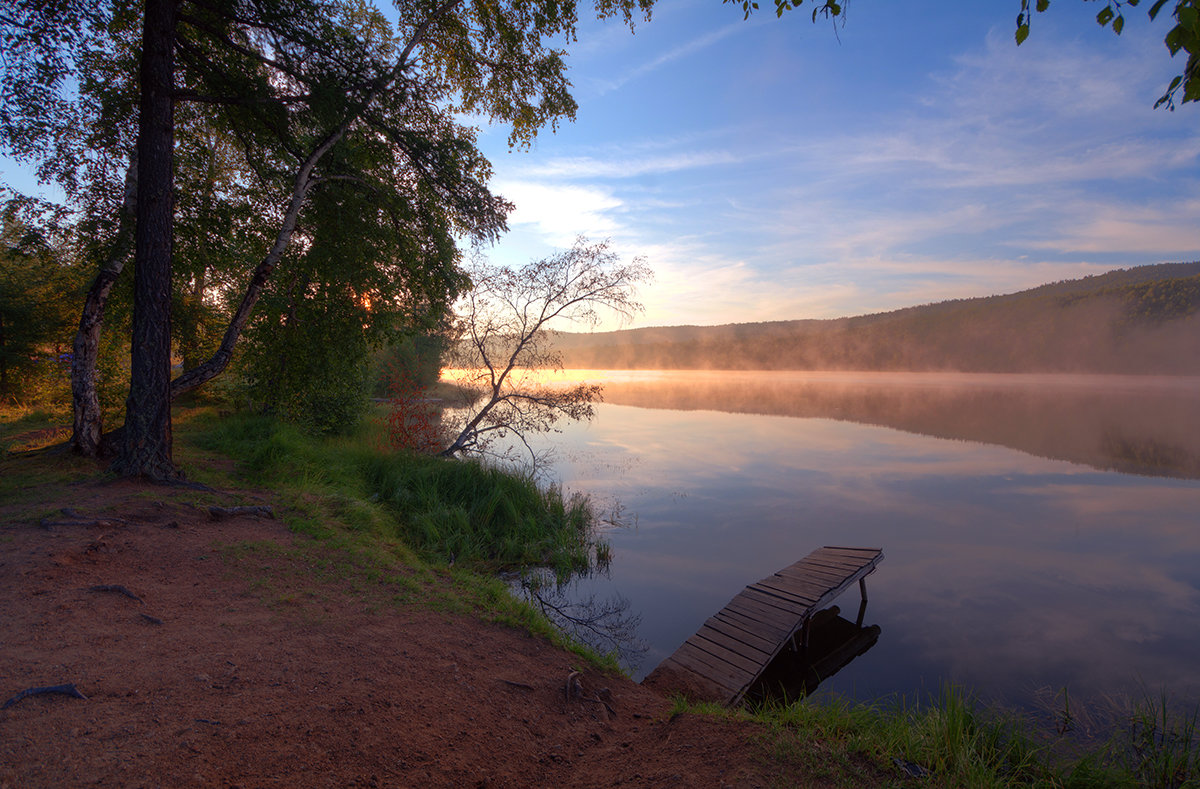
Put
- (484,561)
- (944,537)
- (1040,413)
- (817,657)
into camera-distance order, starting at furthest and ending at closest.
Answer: (1040,413), (944,537), (484,561), (817,657)

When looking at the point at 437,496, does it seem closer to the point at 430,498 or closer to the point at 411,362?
the point at 430,498

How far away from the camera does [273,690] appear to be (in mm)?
3539

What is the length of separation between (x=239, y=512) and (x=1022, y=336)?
108 m

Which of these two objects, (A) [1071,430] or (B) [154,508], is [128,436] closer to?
(B) [154,508]

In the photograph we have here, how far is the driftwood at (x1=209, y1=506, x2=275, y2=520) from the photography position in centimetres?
685

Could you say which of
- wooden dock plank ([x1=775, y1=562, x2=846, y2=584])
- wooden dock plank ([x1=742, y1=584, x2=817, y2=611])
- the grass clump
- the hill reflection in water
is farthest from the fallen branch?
the hill reflection in water

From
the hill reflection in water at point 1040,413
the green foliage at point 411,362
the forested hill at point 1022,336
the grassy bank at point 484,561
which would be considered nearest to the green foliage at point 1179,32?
the grassy bank at point 484,561

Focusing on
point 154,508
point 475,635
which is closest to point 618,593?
point 475,635

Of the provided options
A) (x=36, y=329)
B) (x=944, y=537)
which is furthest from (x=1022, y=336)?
(x=36, y=329)

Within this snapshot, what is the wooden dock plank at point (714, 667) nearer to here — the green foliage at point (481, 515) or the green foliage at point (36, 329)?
the green foliage at point (481, 515)

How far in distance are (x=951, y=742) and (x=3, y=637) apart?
7.00 meters

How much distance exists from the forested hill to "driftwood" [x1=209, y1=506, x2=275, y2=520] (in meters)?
60.0

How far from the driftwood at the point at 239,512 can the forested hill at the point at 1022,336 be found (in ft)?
197

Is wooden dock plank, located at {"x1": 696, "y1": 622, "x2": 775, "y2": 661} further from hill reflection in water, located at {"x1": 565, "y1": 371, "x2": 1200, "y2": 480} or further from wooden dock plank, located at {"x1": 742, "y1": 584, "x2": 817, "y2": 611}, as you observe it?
hill reflection in water, located at {"x1": 565, "y1": 371, "x2": 1200, "y2": 480}
